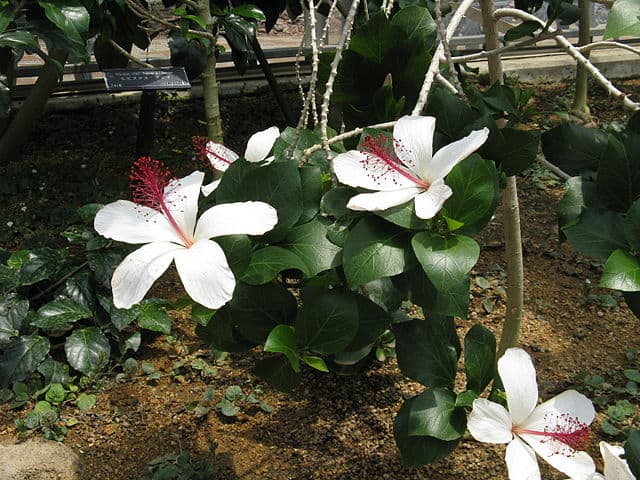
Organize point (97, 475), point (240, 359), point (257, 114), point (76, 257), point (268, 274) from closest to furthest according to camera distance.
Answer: point (268, 274)
point (97, 475)
point (240, 359)
point (76, 257)
point (257, 114)

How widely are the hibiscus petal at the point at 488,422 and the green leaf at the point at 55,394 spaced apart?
1359 millimetres

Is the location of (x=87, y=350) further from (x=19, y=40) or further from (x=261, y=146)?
(x=261, y=146)

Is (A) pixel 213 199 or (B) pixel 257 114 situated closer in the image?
(A) pixel 213 199

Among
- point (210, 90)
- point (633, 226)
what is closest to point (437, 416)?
point (633, 226)

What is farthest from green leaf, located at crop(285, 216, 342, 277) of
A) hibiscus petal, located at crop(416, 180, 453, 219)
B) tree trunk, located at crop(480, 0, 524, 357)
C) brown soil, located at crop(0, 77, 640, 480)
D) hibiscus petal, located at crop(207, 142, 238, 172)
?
brown soil, located at crop(0, 77, 640, 480)

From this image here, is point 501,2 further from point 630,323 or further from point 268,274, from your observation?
point 268,274

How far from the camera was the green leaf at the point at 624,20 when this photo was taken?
0.73m

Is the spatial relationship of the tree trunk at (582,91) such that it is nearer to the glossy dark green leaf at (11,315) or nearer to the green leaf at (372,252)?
the glossy dark green leaf at (11,315)

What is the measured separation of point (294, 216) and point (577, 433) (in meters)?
0.45

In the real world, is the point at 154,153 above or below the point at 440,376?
below

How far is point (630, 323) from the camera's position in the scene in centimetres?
211

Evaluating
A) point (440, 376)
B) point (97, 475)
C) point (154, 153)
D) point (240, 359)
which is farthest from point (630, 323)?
point (154, 153)

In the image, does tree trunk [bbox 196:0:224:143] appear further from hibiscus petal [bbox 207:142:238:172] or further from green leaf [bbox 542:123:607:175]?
green leaf [bbox 542:123:607:175]

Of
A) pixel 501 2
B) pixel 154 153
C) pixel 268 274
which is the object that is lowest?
pixel 154 153
